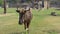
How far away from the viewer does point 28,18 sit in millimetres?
9836

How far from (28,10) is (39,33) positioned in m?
1.50

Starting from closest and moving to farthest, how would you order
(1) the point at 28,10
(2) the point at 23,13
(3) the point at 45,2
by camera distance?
1. (2) the point at 23,13
2. (1) the point at 28,10
3. (3) the point at 45,2

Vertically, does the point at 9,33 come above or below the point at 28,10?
below

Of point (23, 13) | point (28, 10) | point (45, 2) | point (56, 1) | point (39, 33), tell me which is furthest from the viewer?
point (56, 1)

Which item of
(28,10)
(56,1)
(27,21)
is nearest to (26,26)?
(27,21)

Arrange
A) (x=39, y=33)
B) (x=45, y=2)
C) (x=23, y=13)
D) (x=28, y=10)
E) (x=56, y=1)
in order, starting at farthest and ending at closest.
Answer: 1. (x=56, y=1)
2. (x=45, y=2)
3. (x=39, y=33)
4. (x=28, y=10)
5. (x=23, y=13)

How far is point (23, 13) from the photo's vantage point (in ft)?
28.7

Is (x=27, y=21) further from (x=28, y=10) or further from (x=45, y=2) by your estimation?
(x=45, y=2)

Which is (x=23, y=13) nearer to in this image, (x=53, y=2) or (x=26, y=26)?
(x=26, y=26)

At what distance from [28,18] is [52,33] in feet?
5.06

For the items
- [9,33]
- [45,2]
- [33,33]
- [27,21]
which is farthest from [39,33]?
[45,2]

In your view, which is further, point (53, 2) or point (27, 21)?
point (53, 2)

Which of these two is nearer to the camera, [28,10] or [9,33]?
[28,10]

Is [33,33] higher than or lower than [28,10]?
lower
